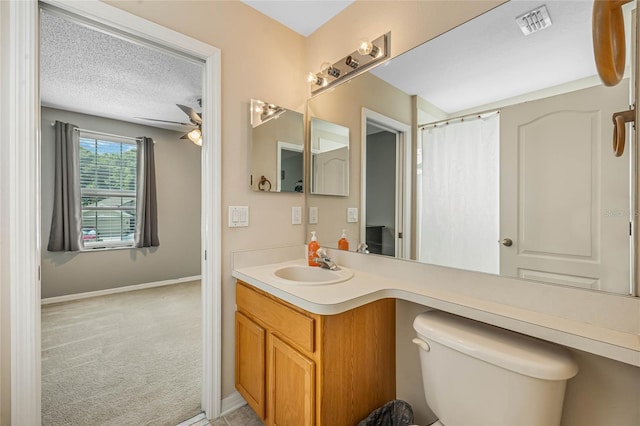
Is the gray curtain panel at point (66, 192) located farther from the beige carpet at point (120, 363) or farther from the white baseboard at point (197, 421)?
the white baseboard at point (197, 421)

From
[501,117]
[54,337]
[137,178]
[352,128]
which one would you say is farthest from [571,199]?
[137,178]

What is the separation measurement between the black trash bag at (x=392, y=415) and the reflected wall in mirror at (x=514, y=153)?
706 millimetres

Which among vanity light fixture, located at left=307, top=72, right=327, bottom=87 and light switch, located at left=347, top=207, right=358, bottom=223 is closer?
light switch, located at left=347, top=207, right=358, bottom=223

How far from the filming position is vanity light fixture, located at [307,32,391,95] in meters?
1.55

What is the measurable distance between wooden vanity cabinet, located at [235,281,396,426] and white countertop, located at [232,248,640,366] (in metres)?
0.08

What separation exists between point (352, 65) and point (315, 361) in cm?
161

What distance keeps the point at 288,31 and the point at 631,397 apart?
8.08 ft

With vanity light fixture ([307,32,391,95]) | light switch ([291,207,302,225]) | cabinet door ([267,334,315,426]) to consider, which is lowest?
cabinet door ([267,334,315,426])

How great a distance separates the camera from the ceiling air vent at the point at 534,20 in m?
1.00

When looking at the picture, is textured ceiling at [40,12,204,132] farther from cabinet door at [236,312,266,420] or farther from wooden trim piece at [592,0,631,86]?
wooden trim piece at [592,0,631,86]

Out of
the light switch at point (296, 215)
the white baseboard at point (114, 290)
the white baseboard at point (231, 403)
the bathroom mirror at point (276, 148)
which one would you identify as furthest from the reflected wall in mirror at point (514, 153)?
the white baseboard at point (114, 290)

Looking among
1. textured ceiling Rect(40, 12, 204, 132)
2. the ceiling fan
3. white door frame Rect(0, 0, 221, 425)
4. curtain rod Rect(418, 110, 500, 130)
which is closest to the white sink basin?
curtain rod Rect(418, 110, 500, 130)

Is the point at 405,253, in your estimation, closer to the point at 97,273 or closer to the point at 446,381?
the point at 446,381

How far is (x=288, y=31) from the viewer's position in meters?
1.96
